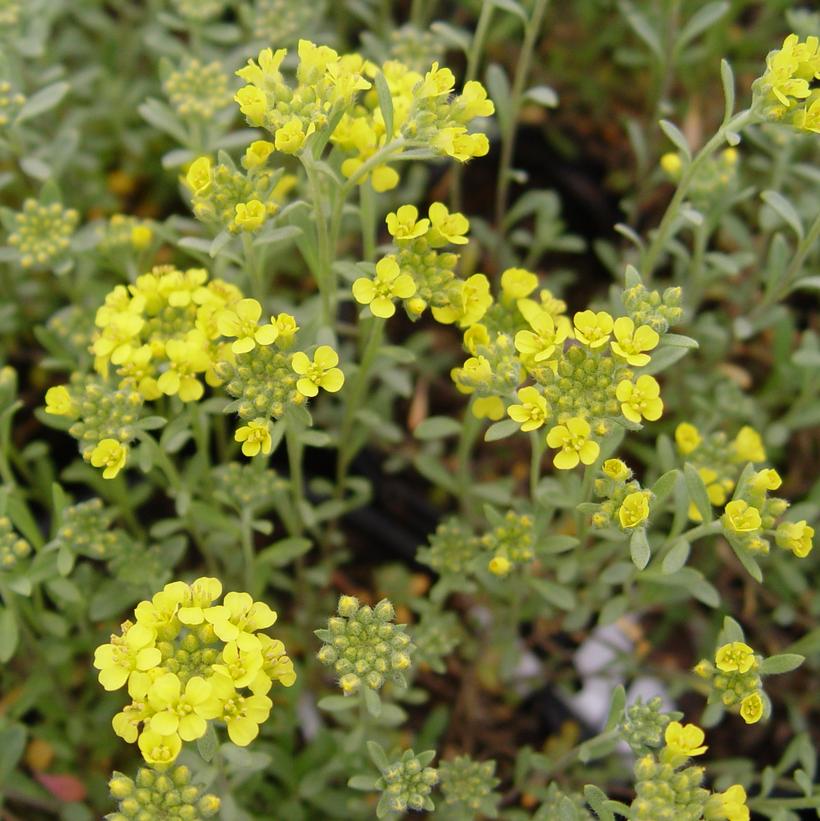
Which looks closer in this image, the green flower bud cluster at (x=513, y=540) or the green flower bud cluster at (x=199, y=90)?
the green flower bud cluster at (x=513, y=540)

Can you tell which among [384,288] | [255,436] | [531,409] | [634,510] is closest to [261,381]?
[255,436]

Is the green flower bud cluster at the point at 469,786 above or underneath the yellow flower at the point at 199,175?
underneath

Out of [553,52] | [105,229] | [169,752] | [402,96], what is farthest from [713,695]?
[553,52]

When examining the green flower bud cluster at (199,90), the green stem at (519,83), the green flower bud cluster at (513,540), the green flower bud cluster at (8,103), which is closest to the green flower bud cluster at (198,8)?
the green flower bud cluster at (199,90)

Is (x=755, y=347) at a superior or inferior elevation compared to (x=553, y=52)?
inferior

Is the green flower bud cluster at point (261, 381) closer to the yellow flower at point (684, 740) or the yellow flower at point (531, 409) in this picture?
the yellow flower at point (531, 409)

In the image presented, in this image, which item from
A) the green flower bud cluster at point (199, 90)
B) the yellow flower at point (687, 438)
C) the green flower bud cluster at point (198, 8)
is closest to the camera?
the yellow flower at point (687, 438)

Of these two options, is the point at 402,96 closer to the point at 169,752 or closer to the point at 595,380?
the point at 595,380
